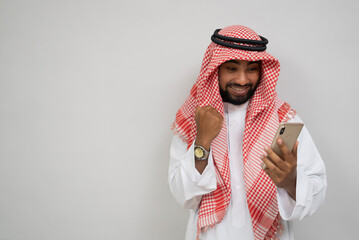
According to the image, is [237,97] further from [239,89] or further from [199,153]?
[199,153]

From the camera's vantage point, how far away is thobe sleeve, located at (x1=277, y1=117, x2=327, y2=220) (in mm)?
1241

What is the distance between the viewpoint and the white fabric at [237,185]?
1288 mm

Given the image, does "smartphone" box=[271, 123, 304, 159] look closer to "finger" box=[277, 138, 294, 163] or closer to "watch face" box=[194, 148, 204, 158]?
"finger" box=[277, 138, 294, 163]

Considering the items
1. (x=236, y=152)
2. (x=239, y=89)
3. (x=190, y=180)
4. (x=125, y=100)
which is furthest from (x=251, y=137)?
(x=125, y=100)

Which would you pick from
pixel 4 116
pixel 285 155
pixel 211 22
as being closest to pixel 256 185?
pixel 285 155

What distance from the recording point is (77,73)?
6.84 ft

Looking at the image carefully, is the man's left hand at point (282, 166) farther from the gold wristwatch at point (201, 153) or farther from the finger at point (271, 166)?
the gold wristwatch at point (201, 153)

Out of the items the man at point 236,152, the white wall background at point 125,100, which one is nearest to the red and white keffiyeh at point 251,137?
the man at point 236,152

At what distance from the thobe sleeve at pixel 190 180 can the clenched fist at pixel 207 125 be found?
0.19ft

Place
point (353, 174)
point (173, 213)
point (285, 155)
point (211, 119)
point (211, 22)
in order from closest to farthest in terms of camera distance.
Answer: point (285, 155) → point (211, 119) → point (353, 174) → point (211, 22) → point (173, 213)

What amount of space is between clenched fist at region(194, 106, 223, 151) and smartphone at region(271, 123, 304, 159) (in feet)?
0.87

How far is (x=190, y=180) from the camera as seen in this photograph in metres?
1.39

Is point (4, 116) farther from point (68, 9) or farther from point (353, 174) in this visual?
point (353, 174)

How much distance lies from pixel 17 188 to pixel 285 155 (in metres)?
1.75
